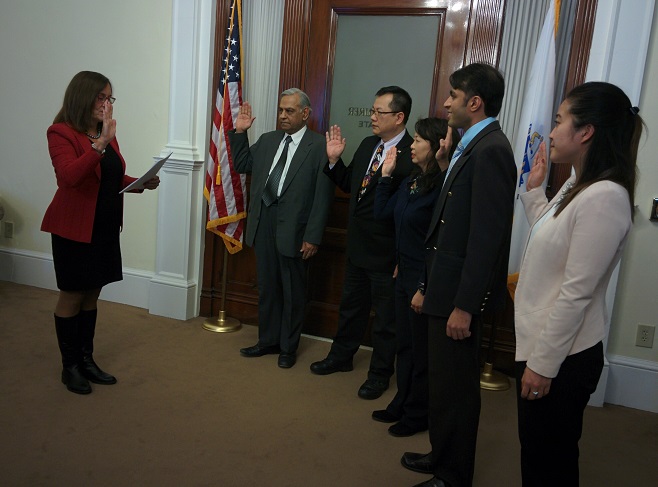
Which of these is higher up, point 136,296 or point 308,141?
point 308,141

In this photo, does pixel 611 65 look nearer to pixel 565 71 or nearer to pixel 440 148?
pixel 565 71

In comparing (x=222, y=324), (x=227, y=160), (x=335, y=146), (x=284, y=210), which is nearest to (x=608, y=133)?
(x=335, y=146)

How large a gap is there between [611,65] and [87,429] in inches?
118

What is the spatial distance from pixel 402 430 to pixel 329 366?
29.3 inches

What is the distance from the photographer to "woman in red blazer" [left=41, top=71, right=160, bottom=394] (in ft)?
8.11

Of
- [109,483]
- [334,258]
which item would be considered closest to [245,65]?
[334,258]

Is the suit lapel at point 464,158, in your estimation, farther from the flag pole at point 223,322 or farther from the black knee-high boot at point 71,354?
the flag pole at point 223,322

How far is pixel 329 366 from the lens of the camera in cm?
318

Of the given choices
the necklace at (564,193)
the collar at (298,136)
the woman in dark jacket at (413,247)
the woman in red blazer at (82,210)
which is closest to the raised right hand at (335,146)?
the collar at (298,136)

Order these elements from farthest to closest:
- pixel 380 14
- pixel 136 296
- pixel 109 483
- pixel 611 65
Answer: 1. pixel 136 296
2. pixel 380 14
3. pixel 611 65
4. pixel 109 483

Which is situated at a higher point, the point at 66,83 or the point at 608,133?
the point at 66,83

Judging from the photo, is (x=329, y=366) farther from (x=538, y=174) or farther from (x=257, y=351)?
(x=538, y=174)

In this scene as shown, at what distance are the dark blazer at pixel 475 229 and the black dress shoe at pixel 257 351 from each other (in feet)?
5.43

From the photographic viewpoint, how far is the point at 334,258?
3703mm
